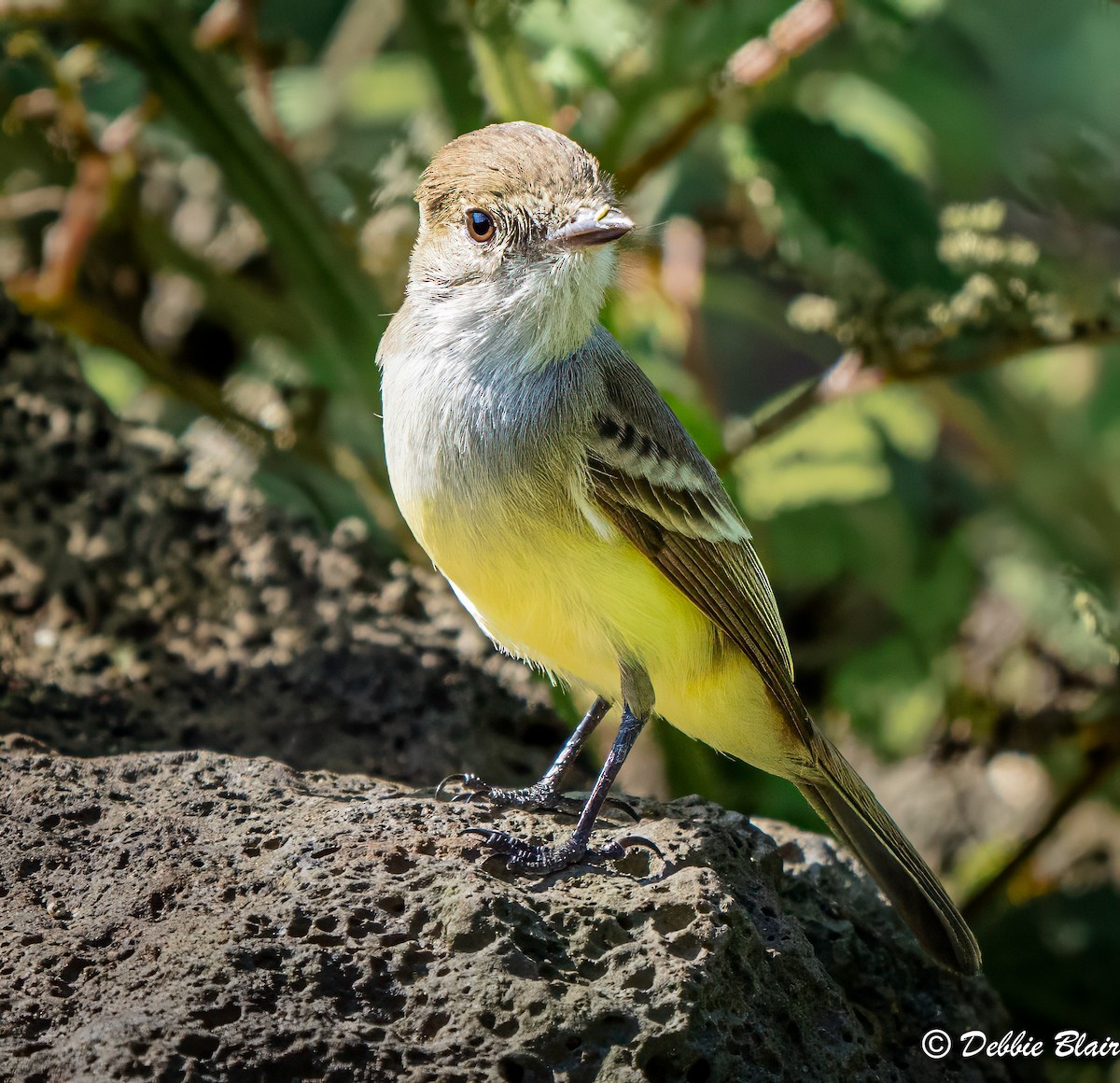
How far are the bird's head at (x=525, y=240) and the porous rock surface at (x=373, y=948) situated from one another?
1248 mm

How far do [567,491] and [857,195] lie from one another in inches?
78.3

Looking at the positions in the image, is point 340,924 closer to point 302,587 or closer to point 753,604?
point 753,604

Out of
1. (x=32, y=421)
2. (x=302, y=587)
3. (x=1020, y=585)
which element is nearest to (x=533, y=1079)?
(x=302, y=587)

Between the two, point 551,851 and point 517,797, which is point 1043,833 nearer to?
point 517,797

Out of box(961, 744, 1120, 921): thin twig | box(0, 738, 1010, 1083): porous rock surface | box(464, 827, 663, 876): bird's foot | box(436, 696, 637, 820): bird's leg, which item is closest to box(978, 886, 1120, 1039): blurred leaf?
box(961, 744, 1120, 921): thin twig

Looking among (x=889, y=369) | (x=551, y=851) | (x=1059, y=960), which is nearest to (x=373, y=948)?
(x=551, y=851)

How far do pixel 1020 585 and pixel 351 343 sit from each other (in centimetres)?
278

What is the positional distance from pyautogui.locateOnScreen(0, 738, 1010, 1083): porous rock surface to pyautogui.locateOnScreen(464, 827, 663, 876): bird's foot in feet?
0.12

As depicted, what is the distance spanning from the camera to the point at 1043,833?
195 inches

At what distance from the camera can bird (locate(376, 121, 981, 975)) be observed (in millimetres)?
3420

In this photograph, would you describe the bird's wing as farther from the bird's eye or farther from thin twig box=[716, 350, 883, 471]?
thin twig box=[716, 350, 883, 471]

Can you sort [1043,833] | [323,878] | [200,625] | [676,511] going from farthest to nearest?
[1043,833]
[200,625]
[676,511]
[323,878]

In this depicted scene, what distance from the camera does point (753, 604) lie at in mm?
3836

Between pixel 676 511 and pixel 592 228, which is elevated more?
pixel 592 228
